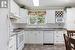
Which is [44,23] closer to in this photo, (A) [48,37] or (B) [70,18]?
(A) [48,37]

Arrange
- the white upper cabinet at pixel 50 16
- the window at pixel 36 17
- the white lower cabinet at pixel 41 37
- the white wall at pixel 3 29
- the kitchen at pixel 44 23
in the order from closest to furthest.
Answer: the white wall at pixel 3 29, the kitchen at pixel 44 23, the white lower cabinet at pixel 41 37, the white upper cabinet at pixel 50 16, the window at pixel 36 17

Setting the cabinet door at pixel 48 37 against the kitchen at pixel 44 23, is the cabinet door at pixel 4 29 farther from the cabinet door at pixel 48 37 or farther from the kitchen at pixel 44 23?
the cabinet door at pixel 48 37

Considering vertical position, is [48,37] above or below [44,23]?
below

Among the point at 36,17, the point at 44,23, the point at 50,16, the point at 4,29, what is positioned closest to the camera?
the point at 4,29

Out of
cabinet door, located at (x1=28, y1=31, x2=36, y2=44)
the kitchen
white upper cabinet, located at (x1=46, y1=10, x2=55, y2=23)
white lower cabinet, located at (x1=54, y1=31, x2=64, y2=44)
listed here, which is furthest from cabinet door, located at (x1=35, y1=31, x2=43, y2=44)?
white upper cabinet, located at (x1=46, y1=10, x2=55, y2=23)

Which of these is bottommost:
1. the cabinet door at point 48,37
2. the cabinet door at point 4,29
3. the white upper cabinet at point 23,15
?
the cabinet door at point 48,37

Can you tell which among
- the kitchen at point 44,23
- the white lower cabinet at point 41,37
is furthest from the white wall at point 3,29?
the white lower cabinet at point 41,37

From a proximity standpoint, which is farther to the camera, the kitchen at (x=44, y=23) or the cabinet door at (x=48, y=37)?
the cabinet door at (x=48, y=37)

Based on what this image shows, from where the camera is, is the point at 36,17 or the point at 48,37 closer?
the point at 48,37

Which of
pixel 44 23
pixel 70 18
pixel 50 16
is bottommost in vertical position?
pixel 44 23

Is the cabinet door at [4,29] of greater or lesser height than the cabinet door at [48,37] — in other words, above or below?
above

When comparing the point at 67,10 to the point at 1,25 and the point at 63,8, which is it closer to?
the point at 63,8

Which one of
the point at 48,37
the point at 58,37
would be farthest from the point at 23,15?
the point at 58,37

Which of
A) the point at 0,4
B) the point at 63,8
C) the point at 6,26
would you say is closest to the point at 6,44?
the point at 6,26
